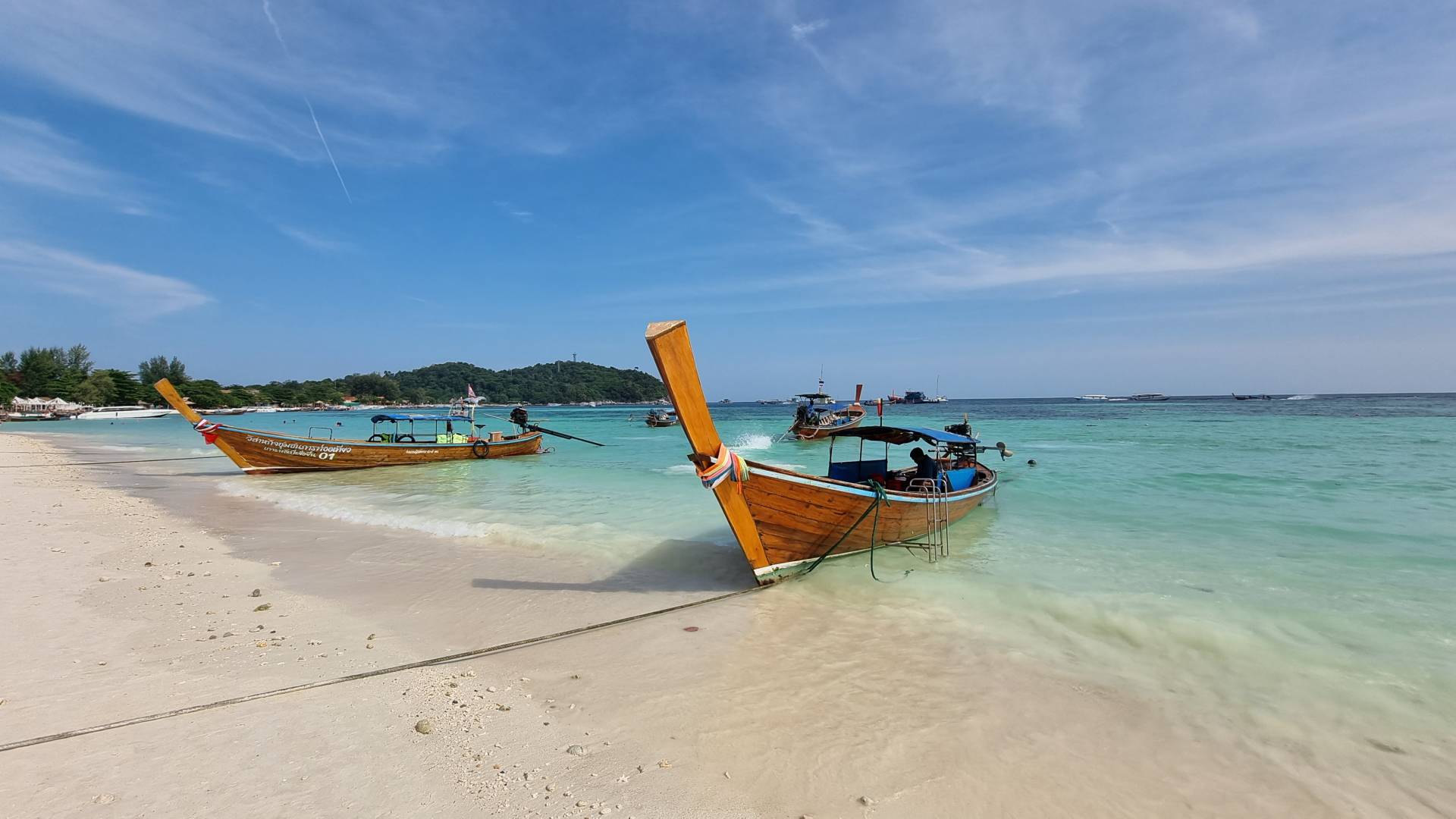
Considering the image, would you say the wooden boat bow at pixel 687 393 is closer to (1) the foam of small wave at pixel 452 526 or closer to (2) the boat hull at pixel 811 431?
(1) the foam of small wave at pixel 452 526

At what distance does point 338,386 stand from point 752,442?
14191 cm

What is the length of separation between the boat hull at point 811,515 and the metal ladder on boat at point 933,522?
26cm

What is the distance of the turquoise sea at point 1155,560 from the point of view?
530 centimetres

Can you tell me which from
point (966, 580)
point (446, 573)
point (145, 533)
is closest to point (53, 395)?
point (145, 533)

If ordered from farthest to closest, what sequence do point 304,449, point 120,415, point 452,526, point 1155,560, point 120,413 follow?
point 120,413
point 120,415
point 304,449
point 452,526
point 1155,560

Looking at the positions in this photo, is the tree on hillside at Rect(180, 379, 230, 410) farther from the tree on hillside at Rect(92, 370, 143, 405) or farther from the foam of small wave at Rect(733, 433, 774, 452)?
the foam of small wave at Rect(733, 433, 774, 452)

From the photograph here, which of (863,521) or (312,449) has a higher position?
(312,449)

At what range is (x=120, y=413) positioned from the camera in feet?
247

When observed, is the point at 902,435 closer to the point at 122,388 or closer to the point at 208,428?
the point at 208,428

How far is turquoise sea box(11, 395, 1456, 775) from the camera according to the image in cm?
530

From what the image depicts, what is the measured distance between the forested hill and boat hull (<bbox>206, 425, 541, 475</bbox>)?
448ft

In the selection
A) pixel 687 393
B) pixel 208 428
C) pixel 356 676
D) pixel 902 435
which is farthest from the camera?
pixel 208 428

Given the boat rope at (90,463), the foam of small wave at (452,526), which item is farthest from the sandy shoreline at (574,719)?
the boat rope at (90,463)

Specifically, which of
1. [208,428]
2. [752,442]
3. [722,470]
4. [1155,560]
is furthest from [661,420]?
[722,470]
